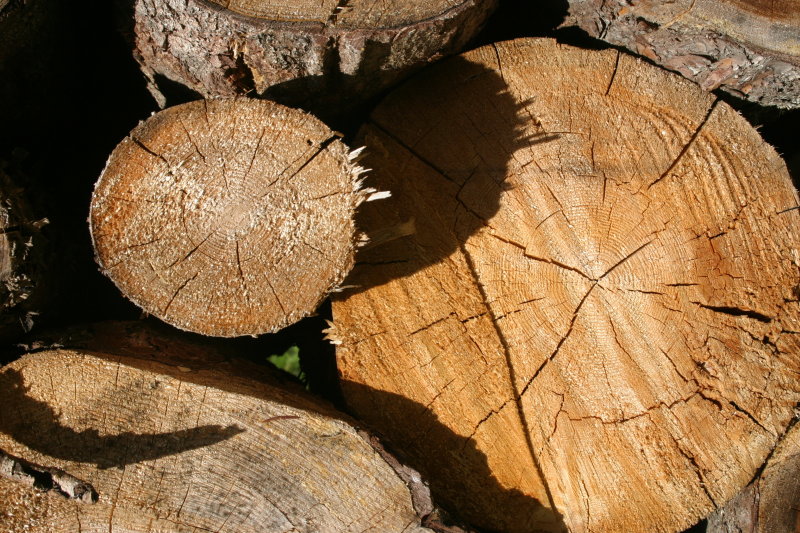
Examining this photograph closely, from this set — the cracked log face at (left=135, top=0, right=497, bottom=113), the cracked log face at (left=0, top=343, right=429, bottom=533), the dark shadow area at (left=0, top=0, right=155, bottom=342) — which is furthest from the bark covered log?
the cracked log face at (left=135, top=0, right=497, bottom=113)

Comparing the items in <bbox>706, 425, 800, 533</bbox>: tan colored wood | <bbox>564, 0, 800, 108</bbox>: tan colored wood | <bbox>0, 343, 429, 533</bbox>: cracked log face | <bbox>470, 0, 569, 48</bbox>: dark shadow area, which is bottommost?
<bbox>706, 425, 800, 533</bbox>: tan colored wood

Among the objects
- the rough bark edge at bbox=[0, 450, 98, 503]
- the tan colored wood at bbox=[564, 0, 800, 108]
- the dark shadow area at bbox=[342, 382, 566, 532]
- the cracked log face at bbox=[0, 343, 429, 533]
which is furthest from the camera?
the tan colored wood at bbox=[564, 0, 800, 108]

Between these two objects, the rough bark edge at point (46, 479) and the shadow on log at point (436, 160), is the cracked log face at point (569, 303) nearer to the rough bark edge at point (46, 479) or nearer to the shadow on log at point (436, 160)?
the shadow on log at point (436, 160)

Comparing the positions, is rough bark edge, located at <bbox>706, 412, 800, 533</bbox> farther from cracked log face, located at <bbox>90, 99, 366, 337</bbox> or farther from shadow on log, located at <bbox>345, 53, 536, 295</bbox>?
cracked log face, located at <bbox>90, 99, 366, 337</bbox>

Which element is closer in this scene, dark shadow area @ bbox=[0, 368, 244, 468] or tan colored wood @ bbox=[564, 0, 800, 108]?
dark shadow area @ bbox=[0, 368, 244, 468]

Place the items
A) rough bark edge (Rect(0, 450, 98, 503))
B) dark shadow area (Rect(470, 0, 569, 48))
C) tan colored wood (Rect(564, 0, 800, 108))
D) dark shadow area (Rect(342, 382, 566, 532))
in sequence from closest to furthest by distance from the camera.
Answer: rough bark edge (Rect(0, 450, 98, 503)) → dark shadow area (Rect(342, 382, 566, 532)) → tan colored wood (Rect(564, 0, 800, 108)) → dark shadow area (Rect(470, 0, 569, 48))

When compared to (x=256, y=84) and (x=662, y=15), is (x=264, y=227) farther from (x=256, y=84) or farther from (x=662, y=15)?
(x=662, y=15)

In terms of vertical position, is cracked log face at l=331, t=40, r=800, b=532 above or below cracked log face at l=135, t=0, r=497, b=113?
below

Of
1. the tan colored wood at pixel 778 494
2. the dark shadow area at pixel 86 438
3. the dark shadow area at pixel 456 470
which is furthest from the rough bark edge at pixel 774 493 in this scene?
the dark shadow area at pixel 86 438
